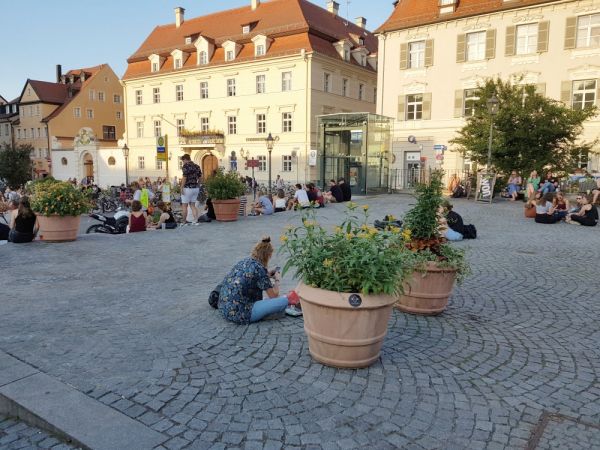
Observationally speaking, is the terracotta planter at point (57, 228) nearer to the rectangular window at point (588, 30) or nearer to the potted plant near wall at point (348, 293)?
the potted plant near wall at point (348, 293)

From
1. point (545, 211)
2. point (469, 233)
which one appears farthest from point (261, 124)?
point (469, 233)

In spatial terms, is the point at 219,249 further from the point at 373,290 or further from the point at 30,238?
the point at 373,290

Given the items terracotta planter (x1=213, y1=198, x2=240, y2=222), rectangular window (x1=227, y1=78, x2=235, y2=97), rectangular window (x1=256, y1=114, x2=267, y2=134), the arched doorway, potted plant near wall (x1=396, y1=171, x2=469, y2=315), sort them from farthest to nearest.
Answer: the arched doorway
rectangular window (x1=227, y1=78, x2=235, y2=97)
rectangular window (x1=256, y1=114, x2=267, y2=134)
terracotta planter (x1=213, y1=198, x2=240, y2=222)
potted plant near wall (x1=396, y1=171, x2=469, y2=315)

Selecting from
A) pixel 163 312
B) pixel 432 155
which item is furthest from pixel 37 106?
pixel 163 312

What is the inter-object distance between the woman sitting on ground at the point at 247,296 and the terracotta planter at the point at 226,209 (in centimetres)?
905

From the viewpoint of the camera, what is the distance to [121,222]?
13203mm

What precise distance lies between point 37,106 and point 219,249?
201 feet

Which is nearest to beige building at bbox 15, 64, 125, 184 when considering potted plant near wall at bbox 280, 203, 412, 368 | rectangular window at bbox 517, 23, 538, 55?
rectangular window at bbox 517, 23, 538, 55

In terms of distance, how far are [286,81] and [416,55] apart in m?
11.9

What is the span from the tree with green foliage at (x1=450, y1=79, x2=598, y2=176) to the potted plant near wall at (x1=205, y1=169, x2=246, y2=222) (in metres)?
13.3

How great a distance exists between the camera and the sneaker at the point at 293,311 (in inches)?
212

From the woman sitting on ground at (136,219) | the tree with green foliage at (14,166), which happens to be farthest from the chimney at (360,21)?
the woman sitting on ground at (136,219)

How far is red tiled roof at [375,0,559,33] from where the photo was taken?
2860cm

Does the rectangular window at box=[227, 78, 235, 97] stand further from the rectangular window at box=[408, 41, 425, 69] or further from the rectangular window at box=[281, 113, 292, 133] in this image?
the rectangular window at box=[408, 41, 425, 69]
